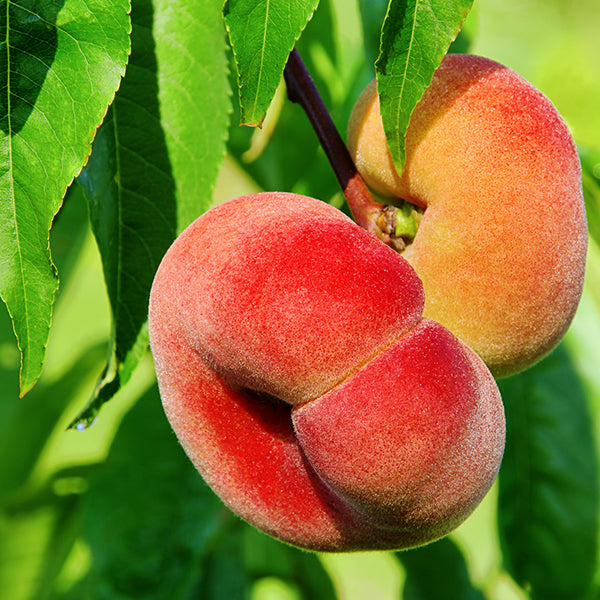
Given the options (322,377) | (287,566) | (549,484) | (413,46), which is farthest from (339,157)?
(287,566)

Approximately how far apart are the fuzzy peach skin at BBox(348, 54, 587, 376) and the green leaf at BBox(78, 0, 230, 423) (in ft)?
0.80

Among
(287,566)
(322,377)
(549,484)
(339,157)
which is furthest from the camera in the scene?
(287,566)

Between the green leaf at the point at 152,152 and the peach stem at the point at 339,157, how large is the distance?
0.12 metres

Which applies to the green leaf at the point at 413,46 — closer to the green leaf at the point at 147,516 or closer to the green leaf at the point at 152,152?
the green leaf at the point at 152,152

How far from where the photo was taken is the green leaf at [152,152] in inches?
34.2

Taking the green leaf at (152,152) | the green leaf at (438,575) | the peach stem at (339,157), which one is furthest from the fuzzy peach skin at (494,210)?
the green leaf at (438,575)

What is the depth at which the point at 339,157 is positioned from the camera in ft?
2.67

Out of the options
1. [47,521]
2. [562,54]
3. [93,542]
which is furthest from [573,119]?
[47,521]

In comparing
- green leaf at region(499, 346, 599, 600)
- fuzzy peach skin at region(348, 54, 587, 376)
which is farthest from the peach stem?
green leaf at region(499, 346, 599, 600)

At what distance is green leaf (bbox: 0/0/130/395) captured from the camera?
2.16 ft

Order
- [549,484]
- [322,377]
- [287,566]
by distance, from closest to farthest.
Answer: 1. [322,377]
2. [549,484]
3. [287,566]

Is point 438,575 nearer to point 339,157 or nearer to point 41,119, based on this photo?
point 339,157

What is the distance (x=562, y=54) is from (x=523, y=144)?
36.1 inches

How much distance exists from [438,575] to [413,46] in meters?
1.01
